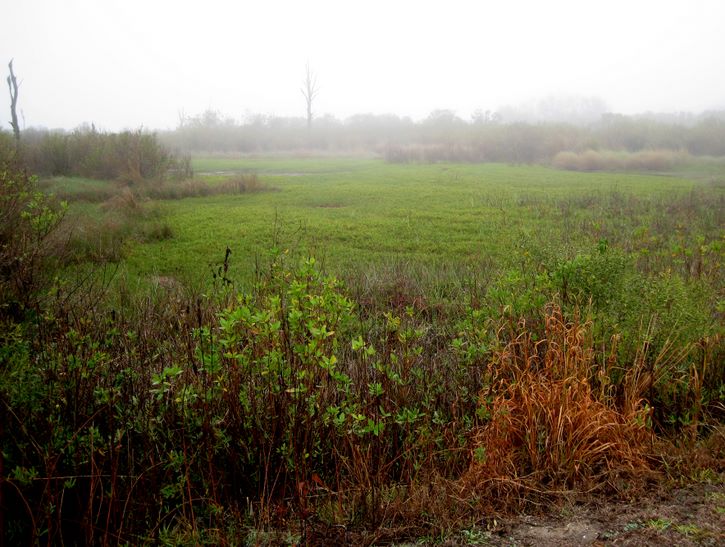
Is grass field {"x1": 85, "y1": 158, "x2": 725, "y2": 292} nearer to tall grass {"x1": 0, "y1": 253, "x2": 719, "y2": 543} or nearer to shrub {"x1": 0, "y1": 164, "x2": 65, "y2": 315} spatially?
shrub {"x1": 0, "y1": 164, "x2": 65, "y2": 315}

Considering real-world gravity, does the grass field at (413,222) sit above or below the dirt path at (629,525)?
above

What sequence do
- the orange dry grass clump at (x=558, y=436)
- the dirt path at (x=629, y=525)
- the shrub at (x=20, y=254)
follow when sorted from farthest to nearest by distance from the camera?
the shrub at (x=20, y=254)
the orange dry grass clump at (x=558, y=436)
the dirt path at (x=629, y=525)

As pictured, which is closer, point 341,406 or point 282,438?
point 341,406

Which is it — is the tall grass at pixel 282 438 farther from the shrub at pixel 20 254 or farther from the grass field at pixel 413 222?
the grass field at pixel 413 222

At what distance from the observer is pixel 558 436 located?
3.51m

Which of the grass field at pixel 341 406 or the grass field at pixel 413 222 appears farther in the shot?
the grass field at pixel 413 222

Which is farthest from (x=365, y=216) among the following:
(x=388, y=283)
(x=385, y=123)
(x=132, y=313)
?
(x=385, y=123)

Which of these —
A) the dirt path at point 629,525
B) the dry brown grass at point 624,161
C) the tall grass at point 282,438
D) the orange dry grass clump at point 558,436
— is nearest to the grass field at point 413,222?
the orange dry grass clump at point 558,436

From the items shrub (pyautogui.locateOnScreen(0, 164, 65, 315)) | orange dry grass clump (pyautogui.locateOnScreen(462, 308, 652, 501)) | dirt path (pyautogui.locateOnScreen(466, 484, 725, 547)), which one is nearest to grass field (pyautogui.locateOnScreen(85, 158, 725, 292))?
orange dry grass clump (pyautogui.locateOnScreen(462, 308, 652, 501))

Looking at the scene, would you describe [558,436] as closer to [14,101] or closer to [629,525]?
[629,525]

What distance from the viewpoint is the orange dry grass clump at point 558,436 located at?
10.7 feet

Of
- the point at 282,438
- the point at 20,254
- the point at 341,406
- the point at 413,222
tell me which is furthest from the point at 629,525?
the point at 413,222

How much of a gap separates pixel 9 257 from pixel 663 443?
253 inches

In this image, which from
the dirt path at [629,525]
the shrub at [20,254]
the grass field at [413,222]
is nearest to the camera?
the dirt path at [629,525]
